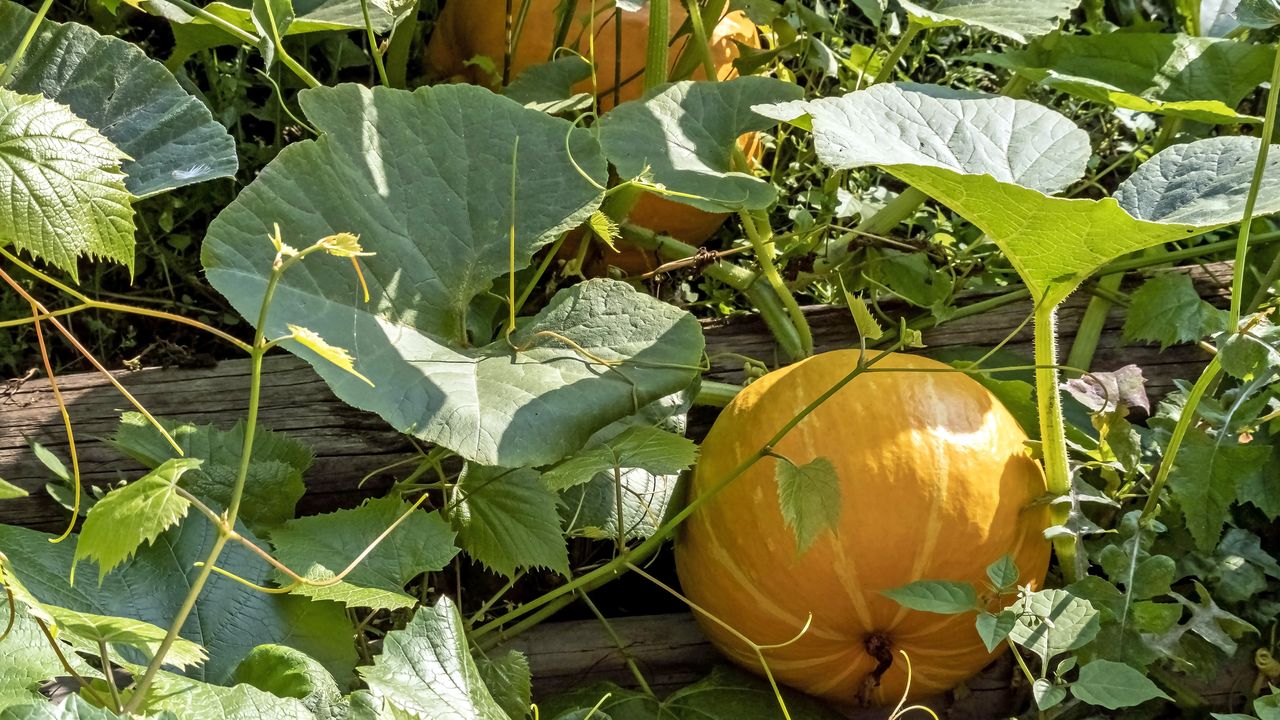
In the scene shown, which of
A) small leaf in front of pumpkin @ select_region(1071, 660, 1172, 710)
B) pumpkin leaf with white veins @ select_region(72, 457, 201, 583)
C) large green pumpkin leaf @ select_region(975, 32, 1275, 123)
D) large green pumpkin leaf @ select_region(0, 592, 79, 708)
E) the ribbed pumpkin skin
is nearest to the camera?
pumpkin leaf with white veins @ select_region(72, 457, 201, 583)

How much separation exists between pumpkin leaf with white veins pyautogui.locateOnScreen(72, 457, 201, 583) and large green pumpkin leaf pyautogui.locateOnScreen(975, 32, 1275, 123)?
1.31m

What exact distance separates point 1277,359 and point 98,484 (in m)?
1.33

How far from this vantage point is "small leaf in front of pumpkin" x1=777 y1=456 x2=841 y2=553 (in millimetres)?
1209

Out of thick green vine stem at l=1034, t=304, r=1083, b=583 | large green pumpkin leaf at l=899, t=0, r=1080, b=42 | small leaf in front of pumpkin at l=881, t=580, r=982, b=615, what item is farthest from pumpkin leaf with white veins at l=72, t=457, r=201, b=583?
large green pumpkin leaf at l=899, t=0, r=1080, b=42

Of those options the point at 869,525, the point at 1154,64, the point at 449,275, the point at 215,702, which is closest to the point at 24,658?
the point at 215,702

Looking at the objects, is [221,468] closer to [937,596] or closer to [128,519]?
[128,519]

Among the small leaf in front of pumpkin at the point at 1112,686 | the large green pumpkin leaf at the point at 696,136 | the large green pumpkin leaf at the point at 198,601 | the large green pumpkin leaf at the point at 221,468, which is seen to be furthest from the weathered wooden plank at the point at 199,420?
the small leaf in front of pumpkin at the point at 1112,686

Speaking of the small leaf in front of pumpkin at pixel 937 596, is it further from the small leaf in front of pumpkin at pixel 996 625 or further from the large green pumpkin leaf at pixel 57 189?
the large green pumpkin leaf at pixel 57 189

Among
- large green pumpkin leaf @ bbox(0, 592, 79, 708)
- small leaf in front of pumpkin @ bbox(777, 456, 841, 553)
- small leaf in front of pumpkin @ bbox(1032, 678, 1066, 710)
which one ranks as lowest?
small leaf in front of pumpkin @ bbox(1032, 678, 1066, 710)

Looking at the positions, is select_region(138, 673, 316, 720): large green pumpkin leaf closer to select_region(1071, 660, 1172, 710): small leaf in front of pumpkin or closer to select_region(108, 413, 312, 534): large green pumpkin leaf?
select_region(108, 413, 312, 534): large green pumpkin leaf

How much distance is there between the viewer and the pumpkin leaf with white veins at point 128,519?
0.85 meters

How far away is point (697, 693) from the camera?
55.4 inches

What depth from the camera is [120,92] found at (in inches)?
Result: 54.7

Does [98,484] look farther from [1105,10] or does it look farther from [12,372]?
[1105,10]
